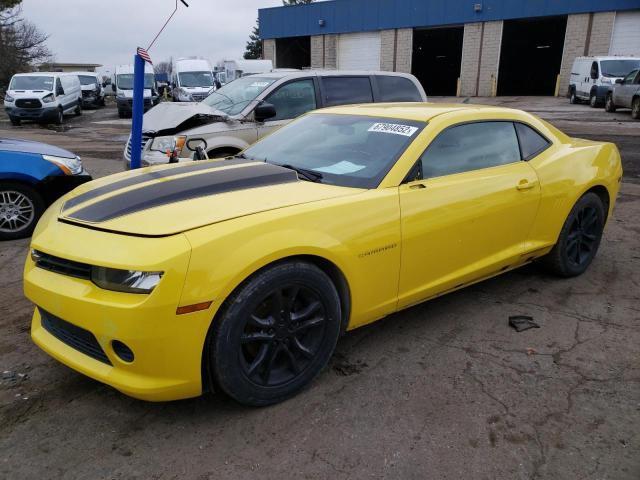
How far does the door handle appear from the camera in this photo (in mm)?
3783

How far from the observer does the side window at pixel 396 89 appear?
25.2ft

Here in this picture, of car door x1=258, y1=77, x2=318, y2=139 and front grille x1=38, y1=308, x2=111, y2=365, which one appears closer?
front grille x1=38, y1=308, x2=111, y2=365

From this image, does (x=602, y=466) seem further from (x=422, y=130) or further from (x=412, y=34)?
(x=412, y=34)

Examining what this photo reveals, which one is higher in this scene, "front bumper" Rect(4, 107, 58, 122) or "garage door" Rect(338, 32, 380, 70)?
"garage door" Rect(338, 32, 380, 70)

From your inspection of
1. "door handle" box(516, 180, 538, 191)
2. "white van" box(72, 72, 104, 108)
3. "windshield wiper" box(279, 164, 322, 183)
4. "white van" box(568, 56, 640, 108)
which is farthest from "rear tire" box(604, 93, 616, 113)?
"white van" box(72, 72, 104, 108)

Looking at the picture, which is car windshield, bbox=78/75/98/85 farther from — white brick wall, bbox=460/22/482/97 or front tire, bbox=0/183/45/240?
front tire, bbox=0/183/45/240

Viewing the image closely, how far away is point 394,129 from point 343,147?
36 centimetres

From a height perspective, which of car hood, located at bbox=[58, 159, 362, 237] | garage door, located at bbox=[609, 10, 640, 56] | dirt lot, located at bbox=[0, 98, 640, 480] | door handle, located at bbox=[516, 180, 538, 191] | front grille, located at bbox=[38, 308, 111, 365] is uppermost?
garage door, located at bbox=[609, 10, 640, 56]

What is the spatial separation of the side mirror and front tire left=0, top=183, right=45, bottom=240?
264 centimetres

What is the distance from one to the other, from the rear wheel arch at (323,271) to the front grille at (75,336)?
17.9 inches

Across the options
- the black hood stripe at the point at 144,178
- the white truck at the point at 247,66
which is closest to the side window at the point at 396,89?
the black hood stripe at the point at 144,178

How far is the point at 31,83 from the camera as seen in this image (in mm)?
19891

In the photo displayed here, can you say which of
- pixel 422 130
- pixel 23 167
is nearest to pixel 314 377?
pixel 422 130

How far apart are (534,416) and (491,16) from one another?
33517 mm
